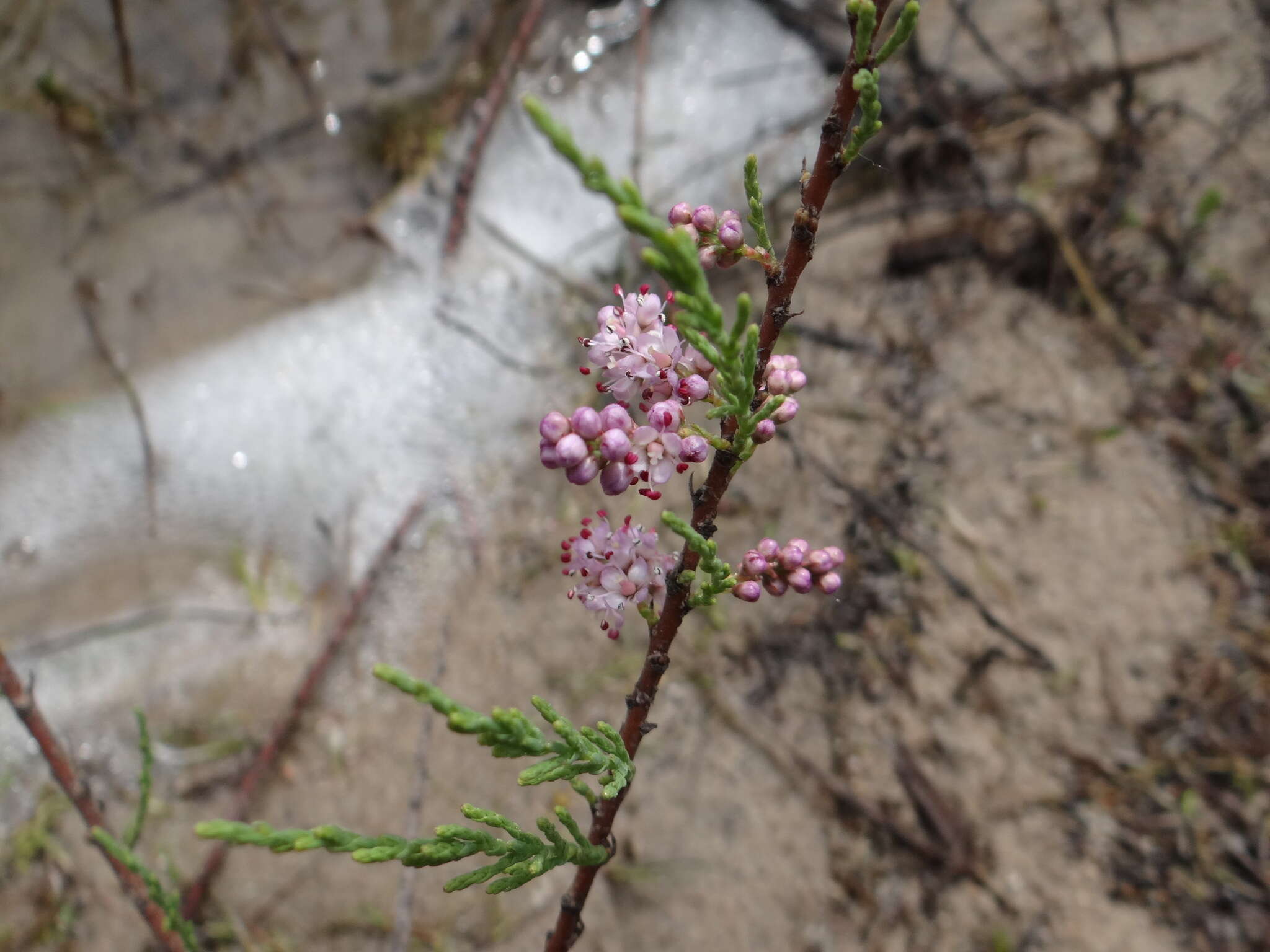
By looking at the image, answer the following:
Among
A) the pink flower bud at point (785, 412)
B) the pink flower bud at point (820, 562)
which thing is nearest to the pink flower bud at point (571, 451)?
the pink flower bud at point (785, 412)

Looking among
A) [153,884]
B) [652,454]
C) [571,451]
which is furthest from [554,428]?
[153,884]

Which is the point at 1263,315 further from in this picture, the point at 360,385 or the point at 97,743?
the point at 97,743

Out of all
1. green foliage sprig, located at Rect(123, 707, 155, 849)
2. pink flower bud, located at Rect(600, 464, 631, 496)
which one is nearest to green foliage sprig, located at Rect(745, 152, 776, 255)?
pink flower bud, located at Rect(600, 464, 631, 496)

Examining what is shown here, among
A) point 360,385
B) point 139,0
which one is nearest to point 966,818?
point 360,385

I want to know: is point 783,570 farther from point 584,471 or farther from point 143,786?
point 143,786

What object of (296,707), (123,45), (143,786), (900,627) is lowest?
(143,786)

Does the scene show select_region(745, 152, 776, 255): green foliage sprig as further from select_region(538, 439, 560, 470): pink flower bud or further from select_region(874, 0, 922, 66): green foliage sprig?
select_region(538, 439, 560, 470): pink flower bud

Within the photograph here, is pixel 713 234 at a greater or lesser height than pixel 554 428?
greater
